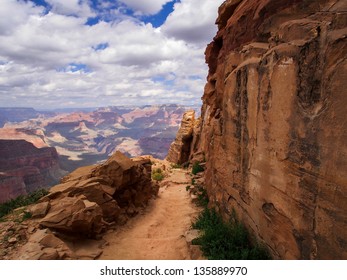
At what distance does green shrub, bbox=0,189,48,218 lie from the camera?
44.1 feet

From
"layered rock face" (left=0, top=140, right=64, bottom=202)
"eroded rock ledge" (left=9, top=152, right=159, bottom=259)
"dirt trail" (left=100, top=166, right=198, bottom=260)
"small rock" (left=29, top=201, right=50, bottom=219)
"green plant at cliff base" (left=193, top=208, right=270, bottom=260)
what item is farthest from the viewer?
"layered rock face" (left=0, top=140, right=64, bottom=202)

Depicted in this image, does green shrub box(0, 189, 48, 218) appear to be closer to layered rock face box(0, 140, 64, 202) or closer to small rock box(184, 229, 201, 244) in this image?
small rock box(184, 229, 201, 244)

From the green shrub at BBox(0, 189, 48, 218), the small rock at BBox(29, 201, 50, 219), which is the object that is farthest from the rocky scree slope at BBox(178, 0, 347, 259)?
the green shrub at BBox(0, 189, 48, 218)

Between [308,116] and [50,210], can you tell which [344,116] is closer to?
[308,116]

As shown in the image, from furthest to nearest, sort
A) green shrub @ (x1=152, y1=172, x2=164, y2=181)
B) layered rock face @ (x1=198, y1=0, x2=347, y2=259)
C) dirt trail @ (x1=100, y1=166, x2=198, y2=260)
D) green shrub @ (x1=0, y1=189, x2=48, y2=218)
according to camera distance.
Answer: green shrub @ (x1=152, y1=172, x2=164, y2=181), green shrub @ (x1=0, y1=189, x2=48, y2=218), dirt trail @ (x1=100, y1=166, x2=198, y2=260), layered rock face @ (x1=198, y1=0, x2=347, y2=259)

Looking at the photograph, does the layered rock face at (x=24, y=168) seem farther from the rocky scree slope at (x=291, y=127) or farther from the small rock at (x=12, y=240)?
the rocky scree slope at (x=291, y=127)

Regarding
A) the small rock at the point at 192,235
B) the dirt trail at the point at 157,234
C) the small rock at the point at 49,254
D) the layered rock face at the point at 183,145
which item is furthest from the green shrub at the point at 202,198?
the layered rock face at the point at 183,145

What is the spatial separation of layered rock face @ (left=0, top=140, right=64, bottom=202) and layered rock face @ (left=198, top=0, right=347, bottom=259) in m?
124

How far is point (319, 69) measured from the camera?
19.3ft

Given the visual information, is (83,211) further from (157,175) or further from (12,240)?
(157,175)

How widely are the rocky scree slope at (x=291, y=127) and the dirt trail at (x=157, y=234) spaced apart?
2969 millimetres

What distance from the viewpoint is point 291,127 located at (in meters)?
6.74

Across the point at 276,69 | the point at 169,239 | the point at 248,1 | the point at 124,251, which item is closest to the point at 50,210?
the point at 124,251

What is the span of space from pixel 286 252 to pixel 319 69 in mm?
4997
